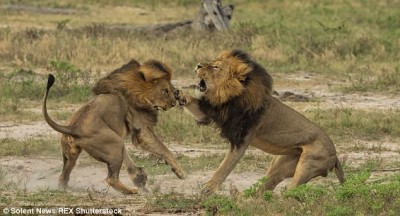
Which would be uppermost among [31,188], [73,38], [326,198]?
[326,198]

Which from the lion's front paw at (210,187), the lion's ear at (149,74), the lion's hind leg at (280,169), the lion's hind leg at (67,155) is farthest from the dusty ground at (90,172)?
the lion's ear at (149,74)

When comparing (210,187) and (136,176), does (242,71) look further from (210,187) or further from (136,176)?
(136,176)

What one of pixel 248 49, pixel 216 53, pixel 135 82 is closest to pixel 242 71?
pixel 135 82

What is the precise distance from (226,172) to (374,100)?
216 inches

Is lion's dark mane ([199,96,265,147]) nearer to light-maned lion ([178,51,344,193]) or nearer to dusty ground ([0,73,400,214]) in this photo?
light-maned lion ([178,51,344,193])

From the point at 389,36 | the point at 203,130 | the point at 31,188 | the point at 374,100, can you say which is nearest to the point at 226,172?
the point at 31,188

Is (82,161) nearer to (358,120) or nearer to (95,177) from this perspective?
(95,177)

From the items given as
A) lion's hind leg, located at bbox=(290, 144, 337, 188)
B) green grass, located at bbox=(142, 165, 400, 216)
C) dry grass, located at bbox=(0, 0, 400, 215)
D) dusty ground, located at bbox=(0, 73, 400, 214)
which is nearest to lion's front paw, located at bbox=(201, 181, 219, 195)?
dusty ground, located at bbox=(0, 73, 400, 214)

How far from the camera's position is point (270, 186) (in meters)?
7.44

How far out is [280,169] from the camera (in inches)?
297

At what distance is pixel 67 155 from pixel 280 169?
1.54 metres

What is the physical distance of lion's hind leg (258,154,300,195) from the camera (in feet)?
24.4

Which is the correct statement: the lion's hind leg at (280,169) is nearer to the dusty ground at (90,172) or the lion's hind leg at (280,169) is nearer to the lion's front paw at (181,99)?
the dusty ground at (90,172)

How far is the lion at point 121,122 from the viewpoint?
7.24 meters
